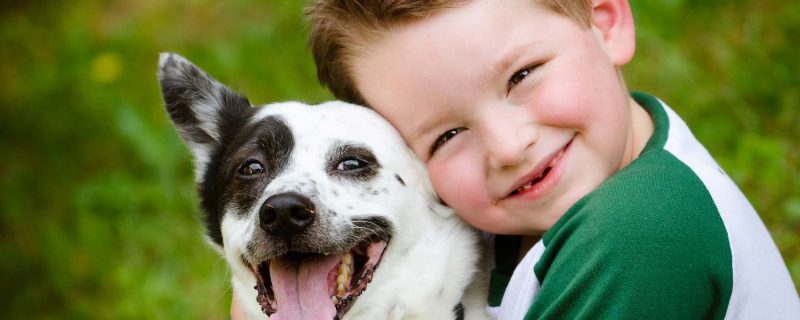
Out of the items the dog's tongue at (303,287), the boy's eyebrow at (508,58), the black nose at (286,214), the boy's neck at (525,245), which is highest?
the boy's eyebrow at (508,58)

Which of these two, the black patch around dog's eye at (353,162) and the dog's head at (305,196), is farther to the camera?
the black patch around dog's eye at (353,162)

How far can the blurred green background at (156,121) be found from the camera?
15.3 feet

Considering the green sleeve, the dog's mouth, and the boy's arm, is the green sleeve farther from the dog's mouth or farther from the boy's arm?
the dog's mouth

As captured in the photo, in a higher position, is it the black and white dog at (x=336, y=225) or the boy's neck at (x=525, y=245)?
the black and white dog at (x=336, y=225)

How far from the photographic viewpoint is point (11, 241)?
5594 mm

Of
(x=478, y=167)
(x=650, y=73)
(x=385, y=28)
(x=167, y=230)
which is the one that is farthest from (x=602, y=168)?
(x=167, y=230)

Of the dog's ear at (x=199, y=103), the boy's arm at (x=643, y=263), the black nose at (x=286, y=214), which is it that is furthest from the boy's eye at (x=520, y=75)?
the dog's ear at (x=199, y=103)

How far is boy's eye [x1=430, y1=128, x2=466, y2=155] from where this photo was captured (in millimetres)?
2703

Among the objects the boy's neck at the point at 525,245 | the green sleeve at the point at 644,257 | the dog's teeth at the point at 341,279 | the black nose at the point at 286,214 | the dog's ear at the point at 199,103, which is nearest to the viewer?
the green sleeve at the point at 644,257

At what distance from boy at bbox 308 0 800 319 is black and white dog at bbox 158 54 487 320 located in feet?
0.34

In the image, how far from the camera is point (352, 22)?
2.83m

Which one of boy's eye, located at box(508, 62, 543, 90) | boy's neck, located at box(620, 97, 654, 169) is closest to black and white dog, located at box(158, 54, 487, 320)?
boy's eye, located at box(508, 62, 543, 90)

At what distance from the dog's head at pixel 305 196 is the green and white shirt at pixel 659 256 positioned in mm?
487

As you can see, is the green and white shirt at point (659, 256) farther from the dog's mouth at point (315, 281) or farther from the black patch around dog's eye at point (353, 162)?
the black patch around dog's eye at point (353, 162)
